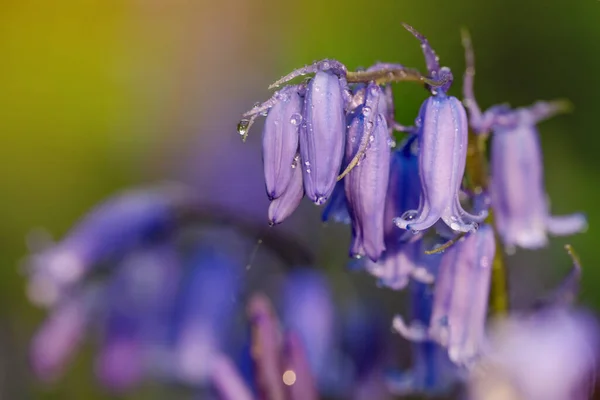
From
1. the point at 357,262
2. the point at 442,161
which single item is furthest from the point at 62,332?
the point at 442,161

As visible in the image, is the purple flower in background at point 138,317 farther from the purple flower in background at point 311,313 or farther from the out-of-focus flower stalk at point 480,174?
the out-of-focus flower stalk at point 480,174

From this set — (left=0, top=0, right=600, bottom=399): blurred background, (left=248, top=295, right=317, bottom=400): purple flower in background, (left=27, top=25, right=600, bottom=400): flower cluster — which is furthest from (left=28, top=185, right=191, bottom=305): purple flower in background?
(left=248, top=295, right=317, bottom=400): purple flower in background

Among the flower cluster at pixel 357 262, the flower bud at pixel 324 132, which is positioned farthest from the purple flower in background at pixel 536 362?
the flower bud at pixel 324 132

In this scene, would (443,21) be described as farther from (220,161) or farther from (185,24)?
(185,24)

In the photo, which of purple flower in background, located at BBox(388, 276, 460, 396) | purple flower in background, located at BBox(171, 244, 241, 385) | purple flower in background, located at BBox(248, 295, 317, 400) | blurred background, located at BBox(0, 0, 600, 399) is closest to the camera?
purple flower in background, located at BBox(248, 295, 317, 400)

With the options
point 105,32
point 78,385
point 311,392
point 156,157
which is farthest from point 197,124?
point 311,392

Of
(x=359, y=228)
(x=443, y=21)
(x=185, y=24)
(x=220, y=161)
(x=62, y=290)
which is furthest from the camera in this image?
(x=185, y=24)

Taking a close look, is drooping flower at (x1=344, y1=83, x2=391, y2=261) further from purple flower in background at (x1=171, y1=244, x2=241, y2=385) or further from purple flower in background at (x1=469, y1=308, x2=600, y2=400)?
purple flower in background at (x1=171, y1=244, x2=241, y2=385)
